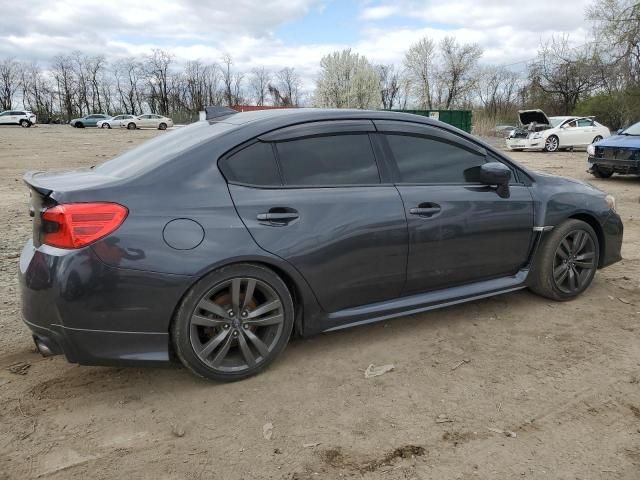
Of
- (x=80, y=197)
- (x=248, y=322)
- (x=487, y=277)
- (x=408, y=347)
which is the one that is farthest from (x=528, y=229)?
(x=80, y=197)

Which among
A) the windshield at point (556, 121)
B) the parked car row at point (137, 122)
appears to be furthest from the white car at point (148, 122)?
the windshield at point (556, 121)

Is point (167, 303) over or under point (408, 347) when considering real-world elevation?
over

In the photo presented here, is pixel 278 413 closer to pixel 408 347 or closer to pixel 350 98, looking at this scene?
pixel 408 347

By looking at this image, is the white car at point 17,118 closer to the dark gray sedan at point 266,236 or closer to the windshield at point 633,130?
the windshield at point 633,130

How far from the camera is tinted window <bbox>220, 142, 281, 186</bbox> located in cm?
297

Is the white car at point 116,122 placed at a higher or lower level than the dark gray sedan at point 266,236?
higher

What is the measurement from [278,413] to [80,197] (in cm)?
150

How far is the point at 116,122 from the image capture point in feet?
174

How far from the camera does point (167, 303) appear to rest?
2.71 meters

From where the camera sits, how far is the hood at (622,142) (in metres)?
11.6

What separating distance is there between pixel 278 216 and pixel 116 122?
55191mm

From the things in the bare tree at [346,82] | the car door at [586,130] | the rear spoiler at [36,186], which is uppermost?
the bare tree at [346,82]

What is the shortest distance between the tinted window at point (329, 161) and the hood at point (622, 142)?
10.4 metres

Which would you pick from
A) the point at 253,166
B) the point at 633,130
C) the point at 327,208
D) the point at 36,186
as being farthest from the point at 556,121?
the point at 36,186
